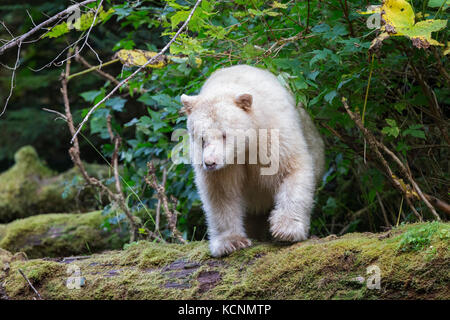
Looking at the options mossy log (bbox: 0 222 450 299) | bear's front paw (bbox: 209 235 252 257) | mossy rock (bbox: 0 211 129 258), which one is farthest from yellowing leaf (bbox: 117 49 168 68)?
mossy rock (bbox: 0 211 129 258)

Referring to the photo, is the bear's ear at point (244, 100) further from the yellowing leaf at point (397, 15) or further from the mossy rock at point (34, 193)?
the mossy rock at point (34, 193)

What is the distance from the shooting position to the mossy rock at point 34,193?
331 inches

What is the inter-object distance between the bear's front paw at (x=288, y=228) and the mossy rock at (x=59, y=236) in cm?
314

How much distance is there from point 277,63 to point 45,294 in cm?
233

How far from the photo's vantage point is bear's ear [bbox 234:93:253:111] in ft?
11.8

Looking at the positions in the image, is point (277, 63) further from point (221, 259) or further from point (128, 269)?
point (128, 269)

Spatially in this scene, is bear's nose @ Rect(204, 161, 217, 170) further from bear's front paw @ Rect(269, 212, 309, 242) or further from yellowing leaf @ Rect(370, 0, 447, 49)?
yellowing leaf @ Rect(370, 0, 447, 49)

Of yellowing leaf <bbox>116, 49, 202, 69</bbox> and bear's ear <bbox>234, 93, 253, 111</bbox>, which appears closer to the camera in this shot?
bear's ear <bbox>234, 93, 253, 111</bbox>

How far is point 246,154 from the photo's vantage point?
3.79 metres

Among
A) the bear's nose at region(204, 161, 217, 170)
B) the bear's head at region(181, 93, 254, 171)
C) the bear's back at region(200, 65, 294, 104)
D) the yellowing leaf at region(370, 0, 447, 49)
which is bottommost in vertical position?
the bear's nose at region(204, 161, 217, 170)

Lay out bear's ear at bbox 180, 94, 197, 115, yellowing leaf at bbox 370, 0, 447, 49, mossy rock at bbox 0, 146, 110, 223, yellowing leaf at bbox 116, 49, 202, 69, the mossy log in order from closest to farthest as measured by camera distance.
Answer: the mossy log, yellowing leaf at bbox 370, 0, 447, 49, bear's ear at bbox 180, 94, 197, 115, yellowing leaf at bbox 116, 49, 202, 69, mossy rock at bbox 0, 146, 110, 223

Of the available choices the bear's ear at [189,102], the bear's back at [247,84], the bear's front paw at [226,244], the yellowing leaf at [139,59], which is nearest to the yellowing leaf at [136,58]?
the yellowing leaf at [139,59]

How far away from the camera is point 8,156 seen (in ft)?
35.9

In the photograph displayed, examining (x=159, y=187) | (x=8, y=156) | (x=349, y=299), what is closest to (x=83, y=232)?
(x=159, y=187)
